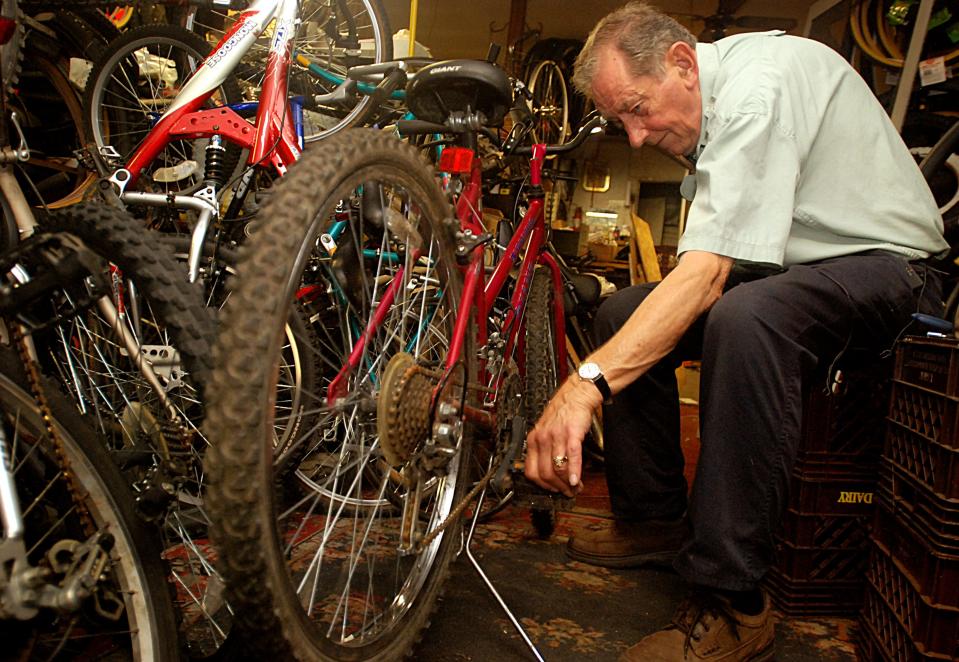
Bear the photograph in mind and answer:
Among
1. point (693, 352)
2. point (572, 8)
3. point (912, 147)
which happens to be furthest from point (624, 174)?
point (693, 352)

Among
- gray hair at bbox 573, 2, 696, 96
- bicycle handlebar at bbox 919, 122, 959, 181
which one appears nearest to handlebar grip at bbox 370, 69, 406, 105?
gray hair at bbox 573, 2, 696, 96

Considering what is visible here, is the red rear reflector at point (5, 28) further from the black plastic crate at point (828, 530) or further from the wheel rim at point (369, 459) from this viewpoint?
the black plastic crate at point (828, 530)

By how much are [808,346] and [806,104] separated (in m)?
0.46

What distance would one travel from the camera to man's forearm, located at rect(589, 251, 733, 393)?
101cm

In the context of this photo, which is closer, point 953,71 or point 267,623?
point 267,623

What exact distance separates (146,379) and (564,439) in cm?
70

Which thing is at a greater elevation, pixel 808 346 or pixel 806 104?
pixel 806 104

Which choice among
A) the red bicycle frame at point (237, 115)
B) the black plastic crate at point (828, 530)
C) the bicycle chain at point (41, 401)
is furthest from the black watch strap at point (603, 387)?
the red bicycle frame at point (237, 115)

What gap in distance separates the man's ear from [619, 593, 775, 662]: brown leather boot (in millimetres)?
993

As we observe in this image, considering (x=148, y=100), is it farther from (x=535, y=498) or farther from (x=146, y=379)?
(x=535, y=498)

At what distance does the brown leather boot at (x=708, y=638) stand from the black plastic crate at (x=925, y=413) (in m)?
0.42

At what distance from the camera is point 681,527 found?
151cm

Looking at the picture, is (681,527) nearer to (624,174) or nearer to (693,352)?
(693,352)

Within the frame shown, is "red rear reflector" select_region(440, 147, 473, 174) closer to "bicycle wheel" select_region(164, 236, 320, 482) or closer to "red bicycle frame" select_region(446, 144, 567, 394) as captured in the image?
"red bicycle frame" select_region(446, 144, 567, 394)
